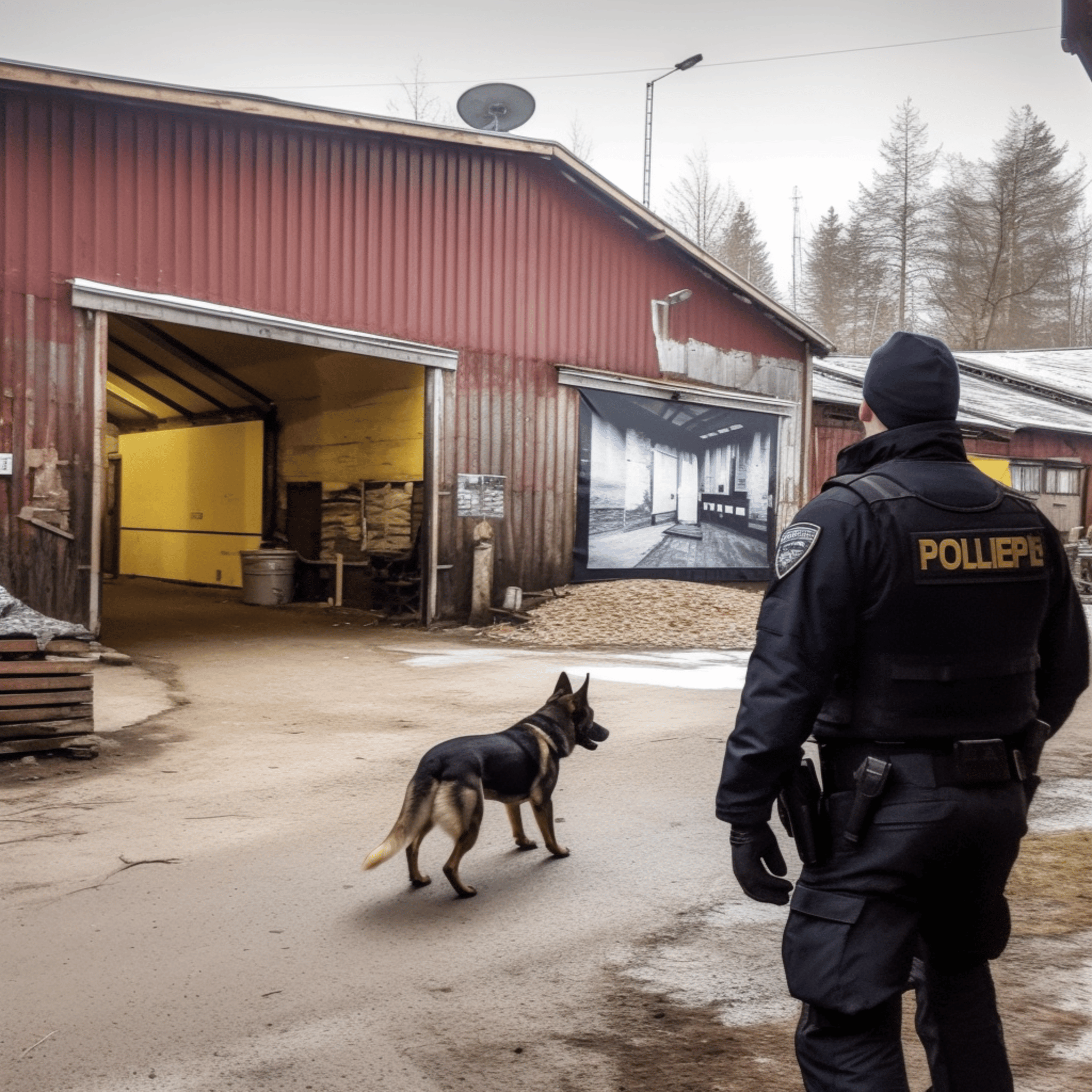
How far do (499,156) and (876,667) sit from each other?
14.1m

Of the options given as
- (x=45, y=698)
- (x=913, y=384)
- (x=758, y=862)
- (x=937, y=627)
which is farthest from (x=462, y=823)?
(x=45, y=698)

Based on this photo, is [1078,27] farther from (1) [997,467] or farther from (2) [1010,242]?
(2) [1010,242]

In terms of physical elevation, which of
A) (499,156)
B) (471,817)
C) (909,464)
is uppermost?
(499,156)

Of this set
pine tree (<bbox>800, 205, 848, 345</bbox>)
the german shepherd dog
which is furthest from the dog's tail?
pine tree (<bbox>800, 205, 848, 345</bbox>)

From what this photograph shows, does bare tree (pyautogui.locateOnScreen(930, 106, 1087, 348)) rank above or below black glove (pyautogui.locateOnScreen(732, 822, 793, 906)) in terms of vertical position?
above

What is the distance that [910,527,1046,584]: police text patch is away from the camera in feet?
7.87

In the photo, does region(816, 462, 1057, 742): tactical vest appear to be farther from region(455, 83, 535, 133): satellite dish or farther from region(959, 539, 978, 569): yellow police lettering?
region(455, 83, 535, 133): satellite dish

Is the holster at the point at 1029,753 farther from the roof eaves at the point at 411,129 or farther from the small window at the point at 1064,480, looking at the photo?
the small window at the point at 1064,480

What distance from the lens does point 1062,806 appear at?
19.8 ft

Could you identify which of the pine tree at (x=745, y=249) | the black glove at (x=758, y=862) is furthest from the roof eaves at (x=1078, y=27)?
the pine tree at (x=745, y=249)

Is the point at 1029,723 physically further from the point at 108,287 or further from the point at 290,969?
the point at 108,287

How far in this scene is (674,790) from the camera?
20.7ft

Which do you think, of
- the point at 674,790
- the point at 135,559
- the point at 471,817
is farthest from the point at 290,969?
the point at 135,559

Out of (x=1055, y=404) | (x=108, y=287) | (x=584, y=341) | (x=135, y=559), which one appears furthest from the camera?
(x=1055, y=404)
